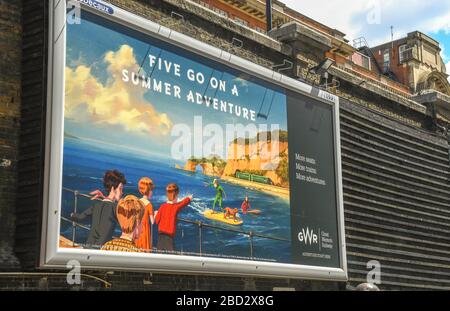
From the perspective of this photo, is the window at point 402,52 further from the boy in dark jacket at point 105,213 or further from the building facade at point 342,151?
the boy in dark jacket at point 105,213

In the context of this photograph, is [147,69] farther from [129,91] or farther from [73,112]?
[73,112]

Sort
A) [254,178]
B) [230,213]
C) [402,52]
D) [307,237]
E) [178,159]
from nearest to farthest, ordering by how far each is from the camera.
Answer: [178,159] → [230,213] → [254,178] → [307,237] → [402,52]

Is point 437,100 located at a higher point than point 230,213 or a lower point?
higher

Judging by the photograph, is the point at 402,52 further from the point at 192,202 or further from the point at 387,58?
the point at 192,202

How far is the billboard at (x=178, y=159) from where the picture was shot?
403 inches

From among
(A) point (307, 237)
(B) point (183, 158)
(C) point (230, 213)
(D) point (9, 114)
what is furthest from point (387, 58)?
(D) point (9, 114)

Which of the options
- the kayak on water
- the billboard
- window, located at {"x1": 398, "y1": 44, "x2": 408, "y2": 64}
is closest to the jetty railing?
the billboard

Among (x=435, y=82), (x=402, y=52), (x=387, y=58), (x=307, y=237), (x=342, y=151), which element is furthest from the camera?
(x=387, y=58)

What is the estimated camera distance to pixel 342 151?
16.5m

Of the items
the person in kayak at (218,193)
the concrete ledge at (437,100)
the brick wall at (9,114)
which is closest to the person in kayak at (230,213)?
the person in kayak at (218,193)

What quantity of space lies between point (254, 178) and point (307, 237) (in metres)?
1.91

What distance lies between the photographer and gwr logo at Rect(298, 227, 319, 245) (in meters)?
14.1

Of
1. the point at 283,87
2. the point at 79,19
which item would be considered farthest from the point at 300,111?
the point at 79,19

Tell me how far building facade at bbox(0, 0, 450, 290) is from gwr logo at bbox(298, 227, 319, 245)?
0.88 meters
